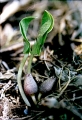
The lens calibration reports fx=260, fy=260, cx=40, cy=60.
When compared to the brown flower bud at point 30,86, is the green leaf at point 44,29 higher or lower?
higher

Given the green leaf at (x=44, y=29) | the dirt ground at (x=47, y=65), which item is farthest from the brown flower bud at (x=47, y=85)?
the green leaf at (x=44, y=29)

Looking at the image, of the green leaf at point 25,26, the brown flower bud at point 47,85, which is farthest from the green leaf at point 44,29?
the brown flower bud at point 47,85

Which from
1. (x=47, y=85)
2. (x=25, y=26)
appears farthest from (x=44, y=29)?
(x=47, y=85)

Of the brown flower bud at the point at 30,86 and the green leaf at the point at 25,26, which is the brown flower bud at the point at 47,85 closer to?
the brown flower bud at the point at 30,86

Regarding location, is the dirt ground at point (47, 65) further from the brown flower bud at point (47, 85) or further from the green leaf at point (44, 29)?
the green leaf at point (44, 29)

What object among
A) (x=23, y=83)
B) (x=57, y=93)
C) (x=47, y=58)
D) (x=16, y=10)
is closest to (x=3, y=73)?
(x=23, y=83)

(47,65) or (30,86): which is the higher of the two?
(47,65)

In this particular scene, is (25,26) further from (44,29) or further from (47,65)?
(47,65)

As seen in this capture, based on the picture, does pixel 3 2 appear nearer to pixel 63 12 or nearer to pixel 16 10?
pixel 16 10

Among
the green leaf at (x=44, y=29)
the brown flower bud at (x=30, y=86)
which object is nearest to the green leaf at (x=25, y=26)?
the green leaf at (x=44, y=29)
